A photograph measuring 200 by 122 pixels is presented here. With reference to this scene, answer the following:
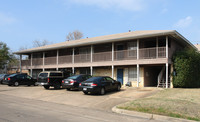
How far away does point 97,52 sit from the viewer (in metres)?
23.9

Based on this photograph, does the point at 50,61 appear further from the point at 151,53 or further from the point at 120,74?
the point at 151,53

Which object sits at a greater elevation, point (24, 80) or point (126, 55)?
point (126, 55)

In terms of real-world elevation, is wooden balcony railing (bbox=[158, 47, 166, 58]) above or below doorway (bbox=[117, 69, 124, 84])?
above

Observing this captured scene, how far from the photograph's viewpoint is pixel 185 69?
17.1 meters

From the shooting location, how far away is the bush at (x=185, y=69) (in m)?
17.2

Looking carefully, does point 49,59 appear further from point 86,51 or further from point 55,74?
point 55,74

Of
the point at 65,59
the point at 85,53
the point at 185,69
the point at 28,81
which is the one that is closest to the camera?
the point at 185,69

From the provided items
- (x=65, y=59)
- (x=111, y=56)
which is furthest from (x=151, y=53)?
(x=65, y=59)

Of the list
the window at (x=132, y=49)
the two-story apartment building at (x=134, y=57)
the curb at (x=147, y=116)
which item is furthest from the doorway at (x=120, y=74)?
the curb at (x=147, y=116)

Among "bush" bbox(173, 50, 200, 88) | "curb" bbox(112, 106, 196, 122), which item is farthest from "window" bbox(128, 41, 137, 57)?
"curb" bbox(112, 106, 196, 122)

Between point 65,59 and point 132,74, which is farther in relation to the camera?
point 65,59

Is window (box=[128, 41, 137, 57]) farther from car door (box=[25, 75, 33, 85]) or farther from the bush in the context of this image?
car door (box=[25, 75, 33, 85])

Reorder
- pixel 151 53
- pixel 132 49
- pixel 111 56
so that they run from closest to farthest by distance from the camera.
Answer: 1. pixel 151 53
2. pixel 132 49
3. pixel 111 56

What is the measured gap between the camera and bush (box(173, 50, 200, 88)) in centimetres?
1719
